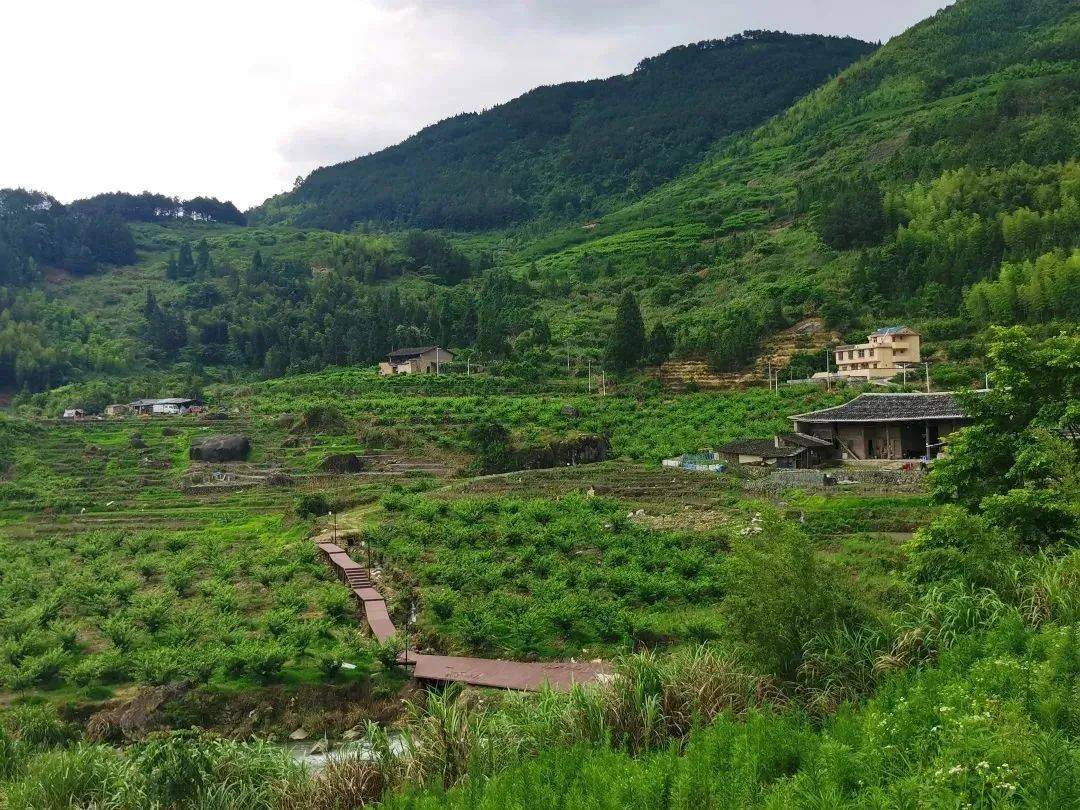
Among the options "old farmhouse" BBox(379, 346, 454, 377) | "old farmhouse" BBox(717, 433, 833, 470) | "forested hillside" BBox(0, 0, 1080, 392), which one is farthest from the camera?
"old farmhouse" BBox(379, 346, 454, 377)

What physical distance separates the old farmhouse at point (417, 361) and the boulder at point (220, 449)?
23848 millimetres

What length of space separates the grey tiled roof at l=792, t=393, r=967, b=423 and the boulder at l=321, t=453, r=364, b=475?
2364cm

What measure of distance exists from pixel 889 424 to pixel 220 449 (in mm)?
37276

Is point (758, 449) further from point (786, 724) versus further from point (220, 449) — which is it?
point (786, 724)

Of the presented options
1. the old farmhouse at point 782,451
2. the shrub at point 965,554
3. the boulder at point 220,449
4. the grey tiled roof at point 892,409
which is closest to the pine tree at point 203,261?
the boulder at point 220,449

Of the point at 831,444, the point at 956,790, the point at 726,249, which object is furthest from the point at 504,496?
the point at 726,249

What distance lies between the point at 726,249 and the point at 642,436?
180ft

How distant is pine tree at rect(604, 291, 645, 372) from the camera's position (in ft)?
220

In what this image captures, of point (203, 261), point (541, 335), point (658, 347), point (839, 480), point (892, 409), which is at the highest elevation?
point (203, 261)

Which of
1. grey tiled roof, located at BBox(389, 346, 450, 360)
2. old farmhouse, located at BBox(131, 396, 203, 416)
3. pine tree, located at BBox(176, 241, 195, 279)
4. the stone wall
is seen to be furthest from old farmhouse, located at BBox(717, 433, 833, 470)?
pine tree, located at BBox(176, 241, 195, 279)

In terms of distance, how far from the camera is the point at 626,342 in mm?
67000

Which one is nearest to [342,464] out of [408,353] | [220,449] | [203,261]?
[220,449]

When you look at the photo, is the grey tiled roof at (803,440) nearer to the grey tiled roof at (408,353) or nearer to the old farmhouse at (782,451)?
the old farmhouse at (782,451)

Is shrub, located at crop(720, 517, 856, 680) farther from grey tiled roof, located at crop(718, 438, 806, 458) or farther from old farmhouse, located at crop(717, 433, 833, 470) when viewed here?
grey tiled roof, located at crop(718, 438, 806, 458)
